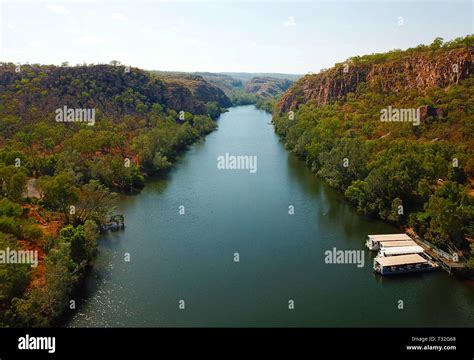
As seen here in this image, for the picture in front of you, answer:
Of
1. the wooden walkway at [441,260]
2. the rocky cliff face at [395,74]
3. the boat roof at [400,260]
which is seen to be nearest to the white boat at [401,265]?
the boat roof at [400,260]

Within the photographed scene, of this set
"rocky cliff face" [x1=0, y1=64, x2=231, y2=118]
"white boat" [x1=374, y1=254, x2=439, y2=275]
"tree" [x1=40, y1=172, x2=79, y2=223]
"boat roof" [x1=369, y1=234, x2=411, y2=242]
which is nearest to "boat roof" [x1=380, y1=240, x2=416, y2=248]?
→ "boat roof" [x1=369, y1=234, x2=411, y2=242]

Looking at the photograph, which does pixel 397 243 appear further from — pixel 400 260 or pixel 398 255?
pixel 400 260

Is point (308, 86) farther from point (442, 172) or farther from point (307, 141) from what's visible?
point (442, 172)

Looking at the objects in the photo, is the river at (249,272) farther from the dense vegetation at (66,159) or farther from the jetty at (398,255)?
the dense vegetation at (66,159)

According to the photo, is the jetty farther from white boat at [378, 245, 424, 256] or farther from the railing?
the railing

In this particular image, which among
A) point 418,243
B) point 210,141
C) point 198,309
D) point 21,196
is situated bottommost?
point 198,309

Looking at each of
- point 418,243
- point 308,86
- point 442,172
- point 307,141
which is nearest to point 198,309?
point 418,243

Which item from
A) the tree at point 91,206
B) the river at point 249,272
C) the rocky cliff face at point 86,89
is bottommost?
the river at point 249,272
